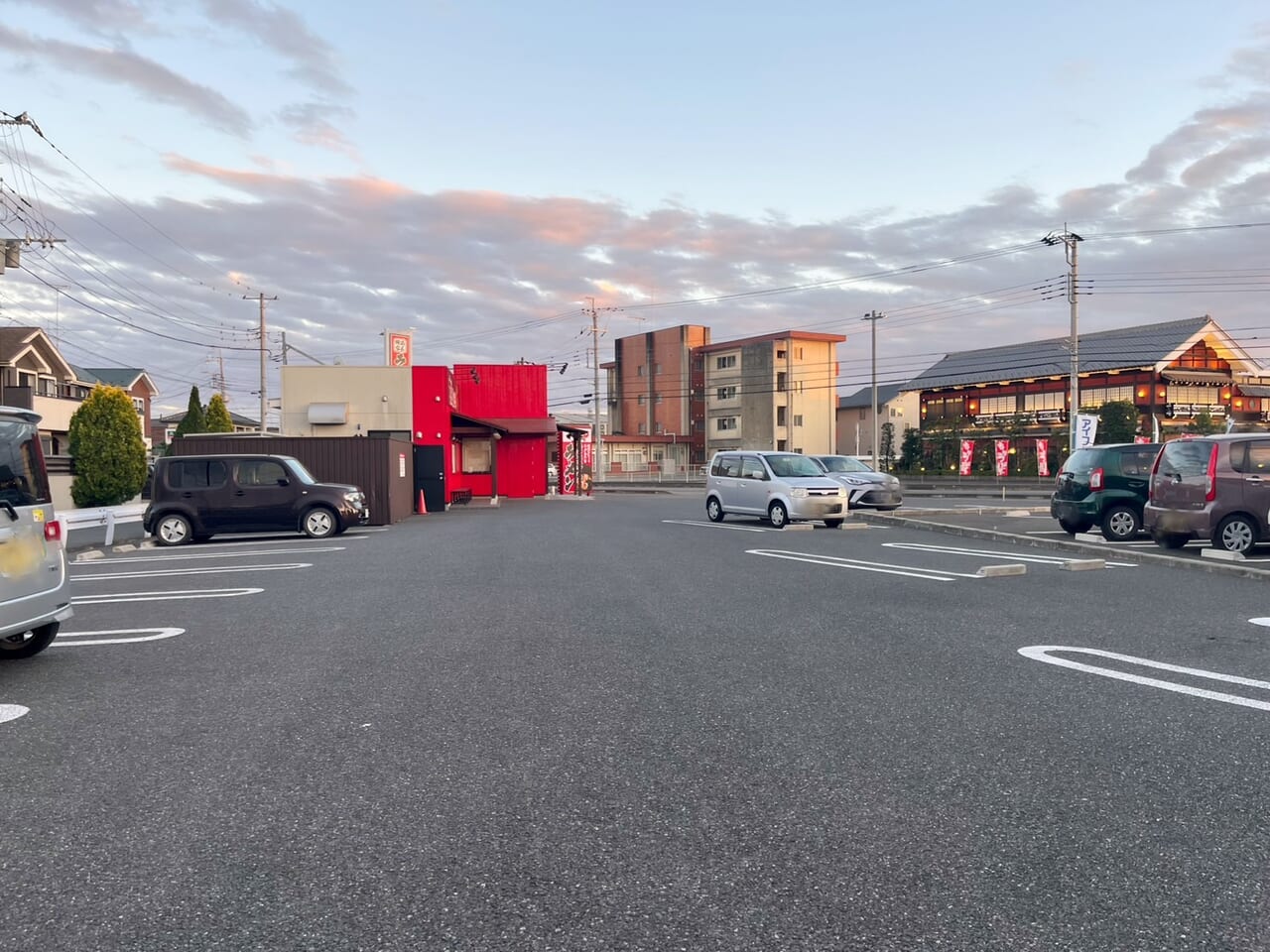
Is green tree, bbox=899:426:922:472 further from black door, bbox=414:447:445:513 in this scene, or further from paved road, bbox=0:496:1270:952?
paved road, bbox=0:496:1270:952

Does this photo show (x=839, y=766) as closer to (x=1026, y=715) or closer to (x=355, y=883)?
(x=1026, y=715)

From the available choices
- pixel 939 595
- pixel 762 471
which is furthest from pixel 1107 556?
pixel 762 471

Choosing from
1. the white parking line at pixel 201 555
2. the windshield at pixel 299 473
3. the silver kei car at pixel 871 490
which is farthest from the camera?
the silver kei car at pixel 871 490

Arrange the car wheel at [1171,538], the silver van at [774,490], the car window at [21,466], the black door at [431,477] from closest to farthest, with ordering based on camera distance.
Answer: the car window at [21,466] < the car wheel at [1171,538] < the silver van at [774,490] < the black door at [431,477]

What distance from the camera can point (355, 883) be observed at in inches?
117

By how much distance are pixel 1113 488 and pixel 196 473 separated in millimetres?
16947

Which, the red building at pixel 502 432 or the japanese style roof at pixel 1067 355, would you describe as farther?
the japanese style roof at pixel 1067 355

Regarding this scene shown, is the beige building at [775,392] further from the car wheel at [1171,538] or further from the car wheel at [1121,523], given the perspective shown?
the car wheel at [1171,538]

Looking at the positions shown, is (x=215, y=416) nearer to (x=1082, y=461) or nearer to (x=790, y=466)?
(x=790, y=466)

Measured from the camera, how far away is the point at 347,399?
32.0 m

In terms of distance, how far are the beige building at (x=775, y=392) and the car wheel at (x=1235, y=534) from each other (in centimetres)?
5474

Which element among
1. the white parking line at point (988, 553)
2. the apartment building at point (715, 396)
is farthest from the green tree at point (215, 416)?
the white parking line at point (988, 553)

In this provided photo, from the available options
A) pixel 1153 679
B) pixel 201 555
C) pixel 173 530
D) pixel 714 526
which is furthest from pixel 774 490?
pixel 1153 679

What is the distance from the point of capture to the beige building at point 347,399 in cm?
3167
